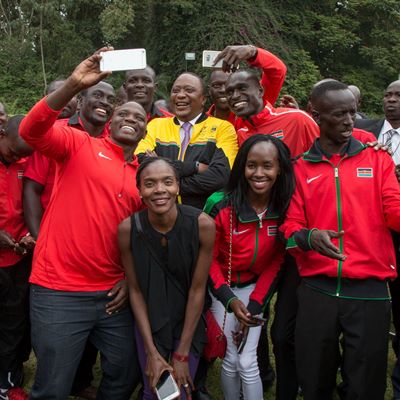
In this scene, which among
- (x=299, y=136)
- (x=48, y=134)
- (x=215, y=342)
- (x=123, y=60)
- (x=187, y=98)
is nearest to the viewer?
(x=123, y=60)

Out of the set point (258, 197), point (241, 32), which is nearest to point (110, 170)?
point (258, 197)

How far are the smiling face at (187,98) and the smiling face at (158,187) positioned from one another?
1.19 m

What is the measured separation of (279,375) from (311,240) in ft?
4.50

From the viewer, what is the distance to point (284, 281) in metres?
3.89

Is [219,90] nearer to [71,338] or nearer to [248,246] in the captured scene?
[248,246]

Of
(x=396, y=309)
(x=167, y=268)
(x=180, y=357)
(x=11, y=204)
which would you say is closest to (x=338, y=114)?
(x=167, y=268)

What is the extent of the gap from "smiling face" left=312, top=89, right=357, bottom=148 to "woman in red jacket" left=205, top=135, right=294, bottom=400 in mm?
411

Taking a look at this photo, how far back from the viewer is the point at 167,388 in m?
3.25

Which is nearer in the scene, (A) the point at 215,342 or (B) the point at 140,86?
(A) the point at 215,342

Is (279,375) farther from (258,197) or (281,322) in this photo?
(258,197)

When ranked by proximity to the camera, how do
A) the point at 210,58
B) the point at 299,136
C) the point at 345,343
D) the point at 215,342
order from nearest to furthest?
1. the point at 345,343
2. the point at 215,342
3. the point at 299,136
4. the point at 210,58

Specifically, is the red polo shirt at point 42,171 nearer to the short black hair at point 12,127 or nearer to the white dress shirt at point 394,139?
the short black hair at point 12,127

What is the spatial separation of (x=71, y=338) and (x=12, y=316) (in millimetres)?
1103

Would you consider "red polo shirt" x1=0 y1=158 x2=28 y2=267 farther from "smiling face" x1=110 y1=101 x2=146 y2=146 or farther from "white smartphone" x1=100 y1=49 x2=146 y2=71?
"white smartphone" x1=100 y1=49 x2=146 y2=71
